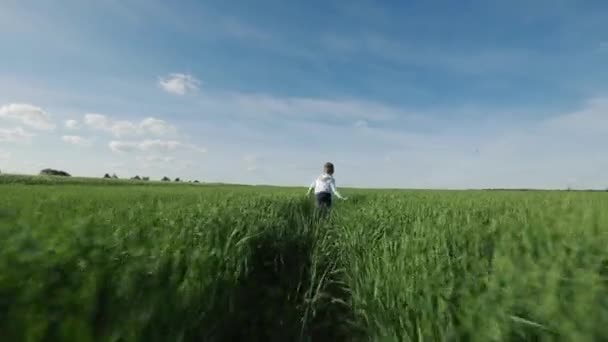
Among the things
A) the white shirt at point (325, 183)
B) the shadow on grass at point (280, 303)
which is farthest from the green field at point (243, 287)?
the white shirt at point (325, 183)

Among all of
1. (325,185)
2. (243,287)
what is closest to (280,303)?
(243,287)

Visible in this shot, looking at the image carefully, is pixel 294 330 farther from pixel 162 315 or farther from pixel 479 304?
pixel 479 304

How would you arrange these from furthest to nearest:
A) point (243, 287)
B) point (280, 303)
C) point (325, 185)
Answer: point (325, 185) → point (280, 303) → point (243, 287)

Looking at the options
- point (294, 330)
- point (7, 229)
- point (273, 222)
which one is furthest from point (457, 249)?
point (273, 222)

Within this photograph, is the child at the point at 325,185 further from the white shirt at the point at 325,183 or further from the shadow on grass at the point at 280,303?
the shadow on grass at the point at 280,303

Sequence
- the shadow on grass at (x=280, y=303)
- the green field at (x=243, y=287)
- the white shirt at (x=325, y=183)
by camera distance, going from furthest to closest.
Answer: the white shirt at (x=325, y=183), the shadow on grass at (x=280, y=303), the green field at (x=243, y=287)

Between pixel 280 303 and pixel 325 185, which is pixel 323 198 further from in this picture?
pixel 280 303

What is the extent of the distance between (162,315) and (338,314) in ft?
9.01

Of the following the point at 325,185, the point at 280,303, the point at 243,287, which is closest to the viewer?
the point at 243,287

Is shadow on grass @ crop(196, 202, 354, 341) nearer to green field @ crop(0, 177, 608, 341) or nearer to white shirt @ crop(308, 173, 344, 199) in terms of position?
green field @ crop(0, 177, 608, 341)

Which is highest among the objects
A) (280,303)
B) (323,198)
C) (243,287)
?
(323,198)

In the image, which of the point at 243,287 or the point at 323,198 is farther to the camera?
the point at 323,198

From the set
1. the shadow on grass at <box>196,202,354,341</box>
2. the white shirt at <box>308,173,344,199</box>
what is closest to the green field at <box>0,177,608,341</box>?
the shadow on grass at <box>196,202,354,341</box>

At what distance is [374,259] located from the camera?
3791 millimetres
